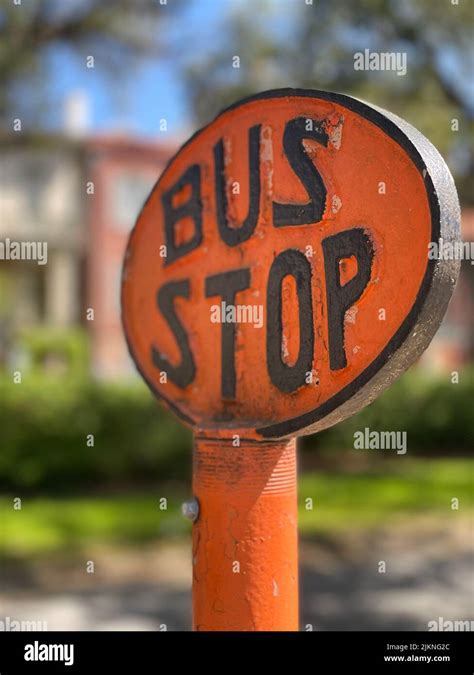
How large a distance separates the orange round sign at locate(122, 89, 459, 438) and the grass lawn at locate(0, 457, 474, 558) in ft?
15.6

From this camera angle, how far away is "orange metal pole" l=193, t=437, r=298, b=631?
2.45 meters

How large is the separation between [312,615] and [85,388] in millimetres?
4459

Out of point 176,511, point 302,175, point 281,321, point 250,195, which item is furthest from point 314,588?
point 302,175

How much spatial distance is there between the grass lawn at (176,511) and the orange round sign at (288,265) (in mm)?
4754

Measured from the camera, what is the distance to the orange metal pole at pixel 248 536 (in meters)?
2.45

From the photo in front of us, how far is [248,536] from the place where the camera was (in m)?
2.45

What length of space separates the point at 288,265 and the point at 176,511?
6682mm

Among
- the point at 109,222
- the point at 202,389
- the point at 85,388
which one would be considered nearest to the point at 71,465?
the point at 85,388

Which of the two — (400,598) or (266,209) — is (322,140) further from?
(400,598)

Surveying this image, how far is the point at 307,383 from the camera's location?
92.2 inches

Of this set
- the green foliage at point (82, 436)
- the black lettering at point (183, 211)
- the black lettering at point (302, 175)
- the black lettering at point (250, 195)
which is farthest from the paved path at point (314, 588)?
the black lettering at point (302, 175)

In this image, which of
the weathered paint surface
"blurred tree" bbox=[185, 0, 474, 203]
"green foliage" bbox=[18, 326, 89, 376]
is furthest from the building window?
the weathered paint surface

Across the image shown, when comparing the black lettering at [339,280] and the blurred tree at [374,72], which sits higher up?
the blurred tree at [374,72]

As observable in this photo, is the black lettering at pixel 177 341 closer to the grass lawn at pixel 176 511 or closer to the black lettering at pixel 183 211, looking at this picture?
the black lettering at pixel 183 211
